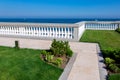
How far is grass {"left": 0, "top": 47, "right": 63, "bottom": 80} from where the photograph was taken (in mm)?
6094

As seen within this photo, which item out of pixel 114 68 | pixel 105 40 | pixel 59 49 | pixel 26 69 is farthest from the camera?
pixel 105 40

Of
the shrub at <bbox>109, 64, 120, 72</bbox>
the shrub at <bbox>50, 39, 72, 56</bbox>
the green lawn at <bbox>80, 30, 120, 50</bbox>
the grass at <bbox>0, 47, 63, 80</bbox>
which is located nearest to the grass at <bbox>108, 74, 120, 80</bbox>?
the shrub at <bbox>109, 64, 120, 72</bbox>

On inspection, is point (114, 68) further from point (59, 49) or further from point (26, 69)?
point (26, 69)

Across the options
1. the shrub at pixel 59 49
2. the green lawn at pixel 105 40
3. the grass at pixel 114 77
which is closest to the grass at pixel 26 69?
the shrub at pixel 59 49

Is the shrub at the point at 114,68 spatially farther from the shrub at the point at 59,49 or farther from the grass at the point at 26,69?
the shrub at the point at 59,49

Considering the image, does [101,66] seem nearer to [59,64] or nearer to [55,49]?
[59,64]

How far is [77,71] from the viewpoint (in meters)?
6.57

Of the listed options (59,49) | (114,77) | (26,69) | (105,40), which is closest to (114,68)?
(114,77)

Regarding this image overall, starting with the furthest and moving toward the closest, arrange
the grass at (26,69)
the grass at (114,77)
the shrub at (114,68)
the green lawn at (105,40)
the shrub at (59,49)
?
1. the green lawn at (105,40)
2. the shrub at (59,49)
3. the shrub at (114,68)
4. the grass at (26,69)
5. the grass at (114,77)

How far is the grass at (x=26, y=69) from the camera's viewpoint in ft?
20.0

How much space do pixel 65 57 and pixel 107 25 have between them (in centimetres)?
1488

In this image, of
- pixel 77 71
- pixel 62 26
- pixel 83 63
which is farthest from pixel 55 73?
pixel 62 26

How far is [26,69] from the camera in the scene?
22.0 ft

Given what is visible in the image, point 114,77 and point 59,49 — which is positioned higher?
point 59,49
